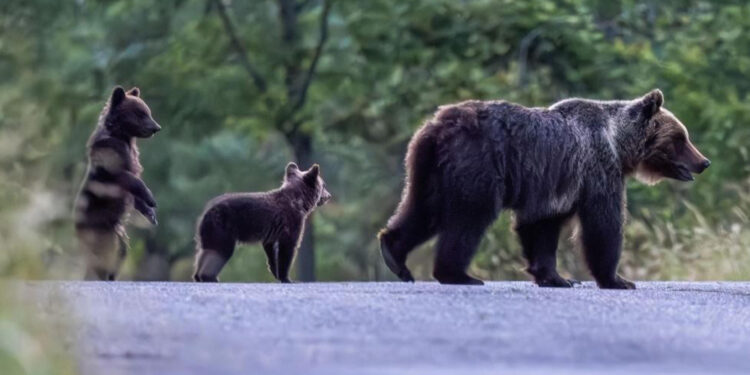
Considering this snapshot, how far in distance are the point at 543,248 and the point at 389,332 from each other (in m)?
4.57

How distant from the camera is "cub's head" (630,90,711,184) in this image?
12555 millimetres

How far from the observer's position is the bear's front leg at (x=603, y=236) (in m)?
11.6

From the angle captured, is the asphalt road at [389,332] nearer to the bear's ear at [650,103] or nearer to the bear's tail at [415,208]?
the bear's tail at [415,208]

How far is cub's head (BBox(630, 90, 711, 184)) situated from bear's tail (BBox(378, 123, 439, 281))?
1.96 metres

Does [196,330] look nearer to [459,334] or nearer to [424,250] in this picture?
[459,334]

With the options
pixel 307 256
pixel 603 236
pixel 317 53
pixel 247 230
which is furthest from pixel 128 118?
pixel 317 53

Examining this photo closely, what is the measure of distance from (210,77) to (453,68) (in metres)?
4.32

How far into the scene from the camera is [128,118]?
1330 centimetres

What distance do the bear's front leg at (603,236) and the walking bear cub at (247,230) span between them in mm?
2534

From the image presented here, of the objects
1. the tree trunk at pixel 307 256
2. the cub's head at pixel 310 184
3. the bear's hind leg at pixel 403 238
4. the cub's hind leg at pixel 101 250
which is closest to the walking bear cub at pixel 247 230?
the cub's head at pixel 310 184

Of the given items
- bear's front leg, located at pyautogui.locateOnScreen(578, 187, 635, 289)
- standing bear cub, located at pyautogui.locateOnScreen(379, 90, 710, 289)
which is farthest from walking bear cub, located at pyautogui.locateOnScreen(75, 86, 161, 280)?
bear's front leg, located at pyautogui.locateOnScreen(578, 187, 635, 289)

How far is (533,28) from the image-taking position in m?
26.4

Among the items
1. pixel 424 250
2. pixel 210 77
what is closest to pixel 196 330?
pixel 424 250

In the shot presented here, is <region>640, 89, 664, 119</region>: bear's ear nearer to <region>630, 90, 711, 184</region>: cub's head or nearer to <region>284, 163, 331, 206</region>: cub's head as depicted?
<region>630, 90, 711, 184</region>: cub's head
